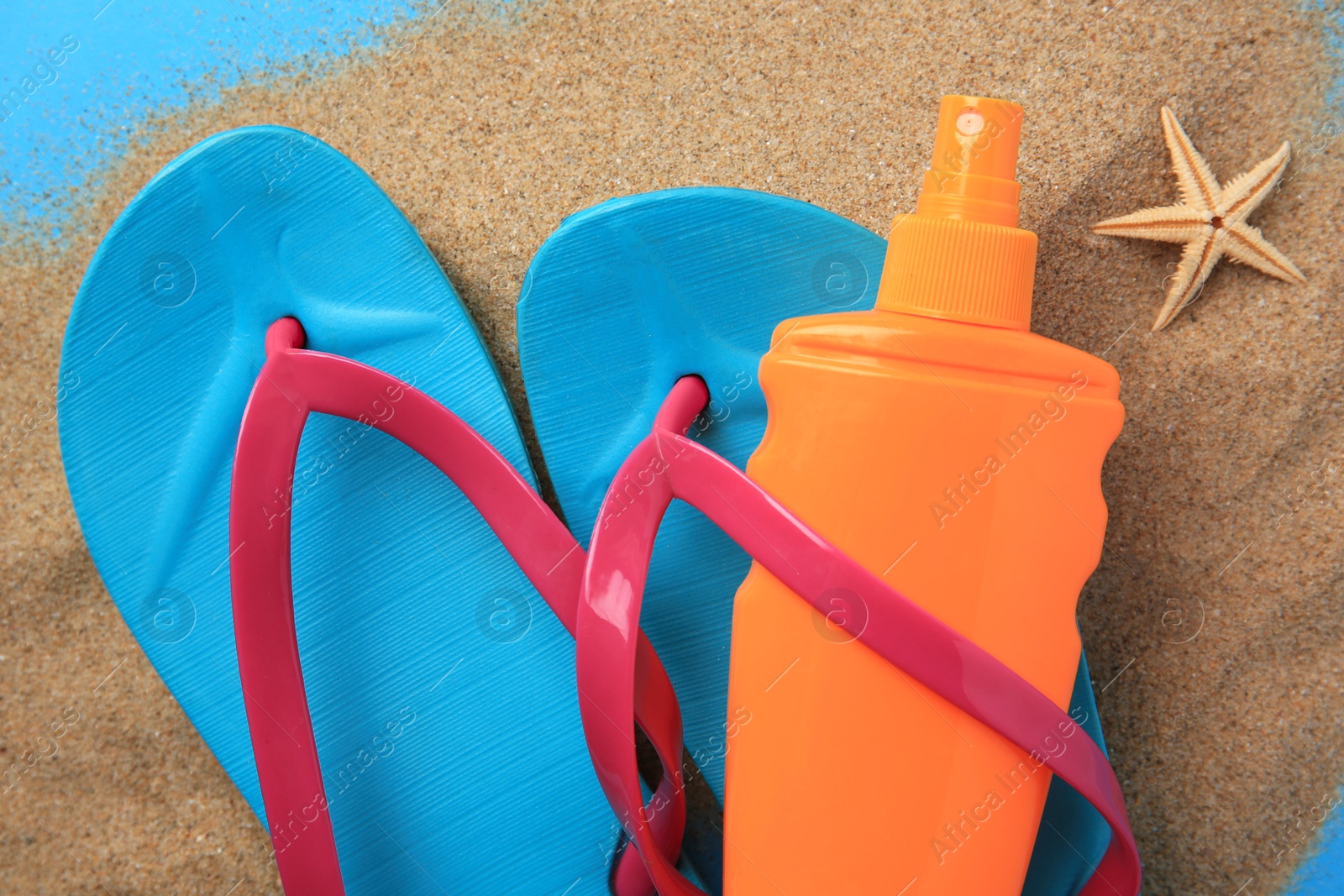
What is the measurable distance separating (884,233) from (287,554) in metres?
0.56

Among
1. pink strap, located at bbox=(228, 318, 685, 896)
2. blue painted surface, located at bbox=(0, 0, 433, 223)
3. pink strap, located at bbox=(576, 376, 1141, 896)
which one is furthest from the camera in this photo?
blue painted surface, located at bbox=(0, 0, 433, 223)

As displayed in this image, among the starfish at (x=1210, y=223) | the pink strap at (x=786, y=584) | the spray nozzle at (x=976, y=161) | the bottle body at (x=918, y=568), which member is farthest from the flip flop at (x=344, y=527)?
the starfish at (x=1210, y=223)

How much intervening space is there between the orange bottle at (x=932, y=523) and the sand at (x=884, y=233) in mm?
231

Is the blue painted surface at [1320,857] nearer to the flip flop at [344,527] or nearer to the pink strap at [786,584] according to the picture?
the pink strap at [786,584]

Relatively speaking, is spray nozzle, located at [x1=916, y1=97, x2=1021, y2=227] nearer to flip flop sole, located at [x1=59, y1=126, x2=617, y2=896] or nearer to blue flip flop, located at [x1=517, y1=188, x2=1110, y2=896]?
blue flip flop, located at [x1=517, y1=188, x2=1110, y2=896]

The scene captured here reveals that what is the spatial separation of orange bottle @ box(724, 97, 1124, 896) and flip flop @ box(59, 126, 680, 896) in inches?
10.7

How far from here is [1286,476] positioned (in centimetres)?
66

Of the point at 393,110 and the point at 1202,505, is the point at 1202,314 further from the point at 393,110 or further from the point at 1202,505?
the point at 393,110

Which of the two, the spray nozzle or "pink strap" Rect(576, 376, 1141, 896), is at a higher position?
the spray nozzle

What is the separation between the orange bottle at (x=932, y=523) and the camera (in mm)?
471

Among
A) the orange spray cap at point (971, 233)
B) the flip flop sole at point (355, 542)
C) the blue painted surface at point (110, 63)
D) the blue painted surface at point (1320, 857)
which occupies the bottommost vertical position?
the blue painted surface at point (1320, 857)

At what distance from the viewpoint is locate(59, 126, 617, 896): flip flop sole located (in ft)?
2.26

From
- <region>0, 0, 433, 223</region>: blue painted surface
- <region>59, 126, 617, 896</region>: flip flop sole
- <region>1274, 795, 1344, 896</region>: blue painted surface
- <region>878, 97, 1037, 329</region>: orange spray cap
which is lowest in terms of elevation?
<region>1274, 795, 1344, 896</region>: blue painted surface

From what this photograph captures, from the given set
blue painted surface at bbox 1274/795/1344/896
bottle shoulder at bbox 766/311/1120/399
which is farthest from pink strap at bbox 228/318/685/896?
blue painted surface at bbox 1274/795/1344/896
